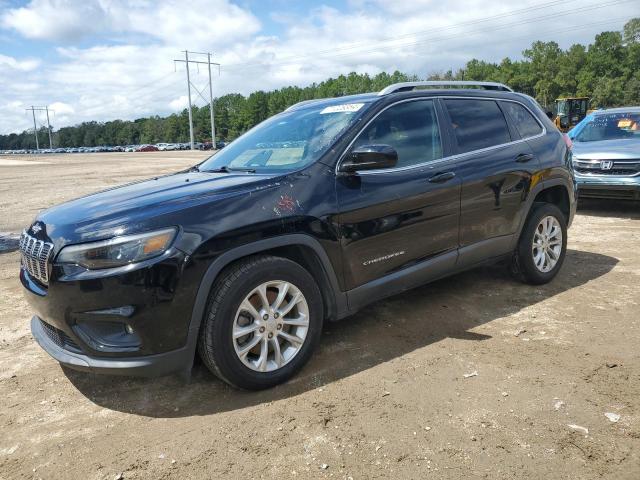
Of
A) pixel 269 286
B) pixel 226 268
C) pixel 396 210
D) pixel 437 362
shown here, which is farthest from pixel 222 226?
pixel 437 362

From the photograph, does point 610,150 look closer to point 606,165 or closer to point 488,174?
point 606,165

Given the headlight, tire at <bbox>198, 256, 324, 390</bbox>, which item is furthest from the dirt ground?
the headlight

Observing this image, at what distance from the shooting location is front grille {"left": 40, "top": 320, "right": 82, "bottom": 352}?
2.92m

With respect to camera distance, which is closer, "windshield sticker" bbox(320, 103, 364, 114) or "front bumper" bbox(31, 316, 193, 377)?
"front bumper" bbox(31, 316, 193, 377)

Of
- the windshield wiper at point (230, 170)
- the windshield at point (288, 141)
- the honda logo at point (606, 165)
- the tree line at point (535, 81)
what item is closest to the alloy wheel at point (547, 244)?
the windshield at point (288, 141)

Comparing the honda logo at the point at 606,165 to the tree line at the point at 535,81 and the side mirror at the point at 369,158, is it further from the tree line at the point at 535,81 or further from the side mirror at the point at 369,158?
the tree line at the point at 535,81

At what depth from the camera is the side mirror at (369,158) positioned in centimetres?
329

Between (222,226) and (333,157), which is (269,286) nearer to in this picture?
(222,226)

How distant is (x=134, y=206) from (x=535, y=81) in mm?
85293

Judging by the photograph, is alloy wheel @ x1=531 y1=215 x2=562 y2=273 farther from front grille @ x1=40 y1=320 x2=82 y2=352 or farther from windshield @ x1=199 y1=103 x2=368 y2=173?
front grille @ x1=40 y1=320 x2=82 y2=352

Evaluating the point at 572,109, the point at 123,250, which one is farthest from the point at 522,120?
the point at 572,109

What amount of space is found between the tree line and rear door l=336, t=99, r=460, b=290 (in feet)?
126

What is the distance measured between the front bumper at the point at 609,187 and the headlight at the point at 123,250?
764 cm

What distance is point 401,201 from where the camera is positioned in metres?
3.65
